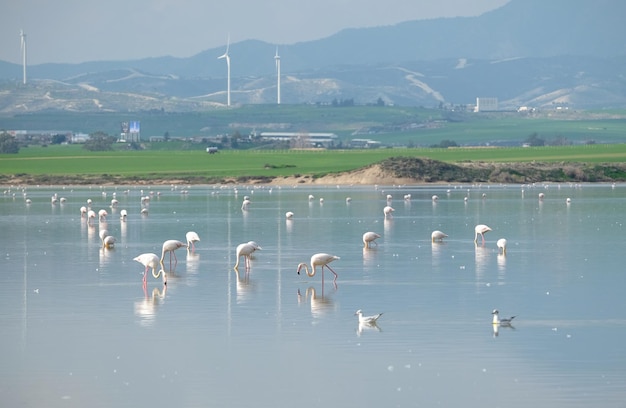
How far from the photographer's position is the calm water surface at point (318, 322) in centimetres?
1684

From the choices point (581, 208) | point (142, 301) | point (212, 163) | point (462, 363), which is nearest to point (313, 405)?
point (462, 363)

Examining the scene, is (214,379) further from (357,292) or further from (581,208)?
(581,208)

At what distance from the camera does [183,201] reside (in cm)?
7188

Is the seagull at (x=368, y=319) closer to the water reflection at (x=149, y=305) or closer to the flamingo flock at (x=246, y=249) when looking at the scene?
the flamingo flock at (x=246, y=249)

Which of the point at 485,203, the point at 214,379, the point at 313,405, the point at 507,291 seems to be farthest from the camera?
the point at 485,203

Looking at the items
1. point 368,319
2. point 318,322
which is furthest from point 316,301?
point 368,319

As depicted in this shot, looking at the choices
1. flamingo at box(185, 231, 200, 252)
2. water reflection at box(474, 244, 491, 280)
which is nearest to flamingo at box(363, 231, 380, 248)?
water reflection at box(474, 244, 491, 280)

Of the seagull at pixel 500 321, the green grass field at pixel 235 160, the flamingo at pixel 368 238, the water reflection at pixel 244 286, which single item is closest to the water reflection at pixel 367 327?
the seagull at pixel 500 321

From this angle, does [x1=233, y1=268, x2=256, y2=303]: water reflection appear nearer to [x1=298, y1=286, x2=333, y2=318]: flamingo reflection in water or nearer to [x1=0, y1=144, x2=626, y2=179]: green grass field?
[x1=298, y1=286, x2=333, y2=318]: flamingo reflection in water

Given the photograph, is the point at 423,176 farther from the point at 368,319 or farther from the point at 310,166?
the point at 368,319

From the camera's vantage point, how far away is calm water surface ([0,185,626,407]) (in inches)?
663

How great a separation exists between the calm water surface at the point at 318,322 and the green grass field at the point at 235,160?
64.1 metres

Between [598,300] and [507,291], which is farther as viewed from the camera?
[507,291]

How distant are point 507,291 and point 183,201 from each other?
47184 mm
